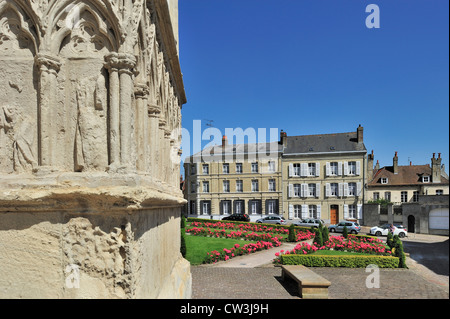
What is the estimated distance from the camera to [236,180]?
3528 cm

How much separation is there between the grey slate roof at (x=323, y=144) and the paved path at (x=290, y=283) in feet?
69.9

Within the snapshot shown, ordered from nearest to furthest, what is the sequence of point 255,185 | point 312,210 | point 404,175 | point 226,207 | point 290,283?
point 290,283 → point 312,210 → point 404,175 → point 255,185 → point 226,207

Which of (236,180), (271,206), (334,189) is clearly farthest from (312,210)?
(236,180)

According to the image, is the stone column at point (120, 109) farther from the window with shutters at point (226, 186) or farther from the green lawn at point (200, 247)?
the window with shutters at point (226, 186)

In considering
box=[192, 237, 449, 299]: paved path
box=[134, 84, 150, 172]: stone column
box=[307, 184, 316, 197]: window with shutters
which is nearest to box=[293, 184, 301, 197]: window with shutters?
box=[307, 184, 316, 197]: window with shutters

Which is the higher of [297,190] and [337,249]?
[297,190]

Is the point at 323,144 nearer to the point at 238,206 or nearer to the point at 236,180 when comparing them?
the point at 236,180

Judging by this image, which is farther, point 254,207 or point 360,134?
point 254,207

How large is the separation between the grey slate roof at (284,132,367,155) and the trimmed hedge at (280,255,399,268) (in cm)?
2199

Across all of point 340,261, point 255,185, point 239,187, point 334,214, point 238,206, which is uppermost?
point 255,185

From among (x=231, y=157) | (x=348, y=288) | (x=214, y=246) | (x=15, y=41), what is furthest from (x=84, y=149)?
(x=231, y=157)

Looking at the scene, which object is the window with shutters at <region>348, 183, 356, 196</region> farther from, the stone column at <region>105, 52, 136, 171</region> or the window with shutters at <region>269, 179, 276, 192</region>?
the stone column at <region>105, 52, 136, 171</region>

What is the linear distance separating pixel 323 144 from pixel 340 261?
23.6 m

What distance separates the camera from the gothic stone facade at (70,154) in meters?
2.73
